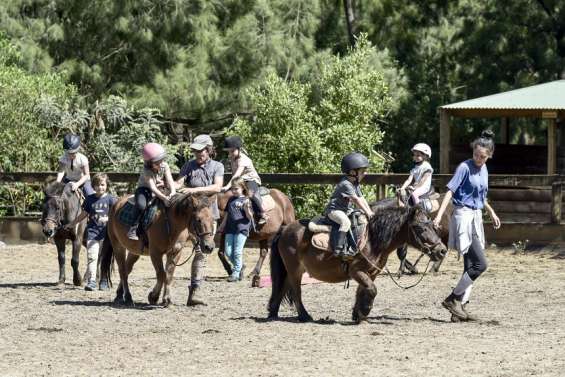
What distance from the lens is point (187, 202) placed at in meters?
12.5

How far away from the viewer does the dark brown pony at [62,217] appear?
15.3 metres

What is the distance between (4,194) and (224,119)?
331 inches

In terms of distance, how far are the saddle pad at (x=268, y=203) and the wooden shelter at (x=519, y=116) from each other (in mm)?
9115

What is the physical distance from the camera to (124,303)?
43.5ft

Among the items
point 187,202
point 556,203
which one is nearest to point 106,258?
point 187,202

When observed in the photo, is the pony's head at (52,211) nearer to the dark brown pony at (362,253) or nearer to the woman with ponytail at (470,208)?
the dark brown pony at (362,253)

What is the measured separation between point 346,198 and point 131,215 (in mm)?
2757

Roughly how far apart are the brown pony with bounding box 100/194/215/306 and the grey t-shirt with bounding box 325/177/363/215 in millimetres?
1404

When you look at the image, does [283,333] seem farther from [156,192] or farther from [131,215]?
[131,215]

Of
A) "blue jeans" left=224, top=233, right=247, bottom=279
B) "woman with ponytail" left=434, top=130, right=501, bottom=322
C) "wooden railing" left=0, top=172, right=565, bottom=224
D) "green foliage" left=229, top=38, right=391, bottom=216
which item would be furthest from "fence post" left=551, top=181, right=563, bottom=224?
"woman with ponytail" left=434, top=130, right=501, bottom=322

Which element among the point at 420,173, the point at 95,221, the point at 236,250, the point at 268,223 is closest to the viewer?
the point at 95,221

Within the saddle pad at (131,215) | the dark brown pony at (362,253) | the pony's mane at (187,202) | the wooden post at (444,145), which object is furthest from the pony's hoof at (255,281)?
the wooden post at (444,145)

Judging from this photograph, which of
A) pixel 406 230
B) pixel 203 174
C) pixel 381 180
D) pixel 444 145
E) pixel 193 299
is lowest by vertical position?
pixel 193 299

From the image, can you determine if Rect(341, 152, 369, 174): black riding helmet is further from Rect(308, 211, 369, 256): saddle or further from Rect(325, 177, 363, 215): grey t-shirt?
Rect(308, 211, 369, 256): saddle
